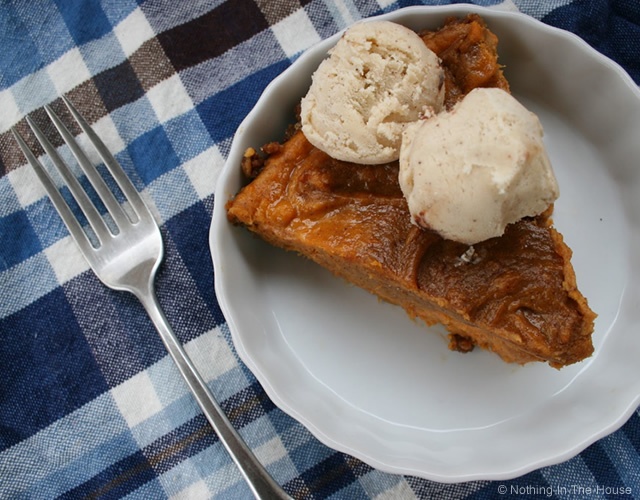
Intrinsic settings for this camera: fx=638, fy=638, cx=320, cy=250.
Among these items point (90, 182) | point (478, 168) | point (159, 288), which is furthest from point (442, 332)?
point (90, 182)

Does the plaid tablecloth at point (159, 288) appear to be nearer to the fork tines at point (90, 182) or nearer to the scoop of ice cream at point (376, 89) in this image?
the fork tines at point (90, 182)

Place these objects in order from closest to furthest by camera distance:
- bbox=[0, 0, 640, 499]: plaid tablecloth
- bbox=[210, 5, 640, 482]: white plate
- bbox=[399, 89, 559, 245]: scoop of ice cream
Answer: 1. bbox=[399, 89, 559, 245]: scoop of ice cream
2. bbox=[210, 5, 640, 482]: white plate
3. bbox=[0, 0, 640, 499]: plaid tablecloth

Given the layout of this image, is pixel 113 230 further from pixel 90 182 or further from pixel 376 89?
pixel 376 89

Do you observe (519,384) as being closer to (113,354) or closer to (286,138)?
(286,138)

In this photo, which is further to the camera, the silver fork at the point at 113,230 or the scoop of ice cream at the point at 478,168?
the silver fork at the point at 113,230

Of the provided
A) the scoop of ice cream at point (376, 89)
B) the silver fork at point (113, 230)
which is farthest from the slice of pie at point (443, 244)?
the silver fork at point (113, 230)

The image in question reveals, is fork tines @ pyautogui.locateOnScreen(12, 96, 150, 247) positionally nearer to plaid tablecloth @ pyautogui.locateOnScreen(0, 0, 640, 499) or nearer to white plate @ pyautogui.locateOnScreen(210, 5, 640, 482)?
plaid tablecloth @ pyautogui.locateOnScreen(0, 0, 640, 499)

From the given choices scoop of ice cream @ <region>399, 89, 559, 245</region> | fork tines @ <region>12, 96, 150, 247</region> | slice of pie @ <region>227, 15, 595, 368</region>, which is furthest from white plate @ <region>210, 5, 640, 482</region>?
scoop of ice cream @ <region>399, 89, 559, 245</region>
